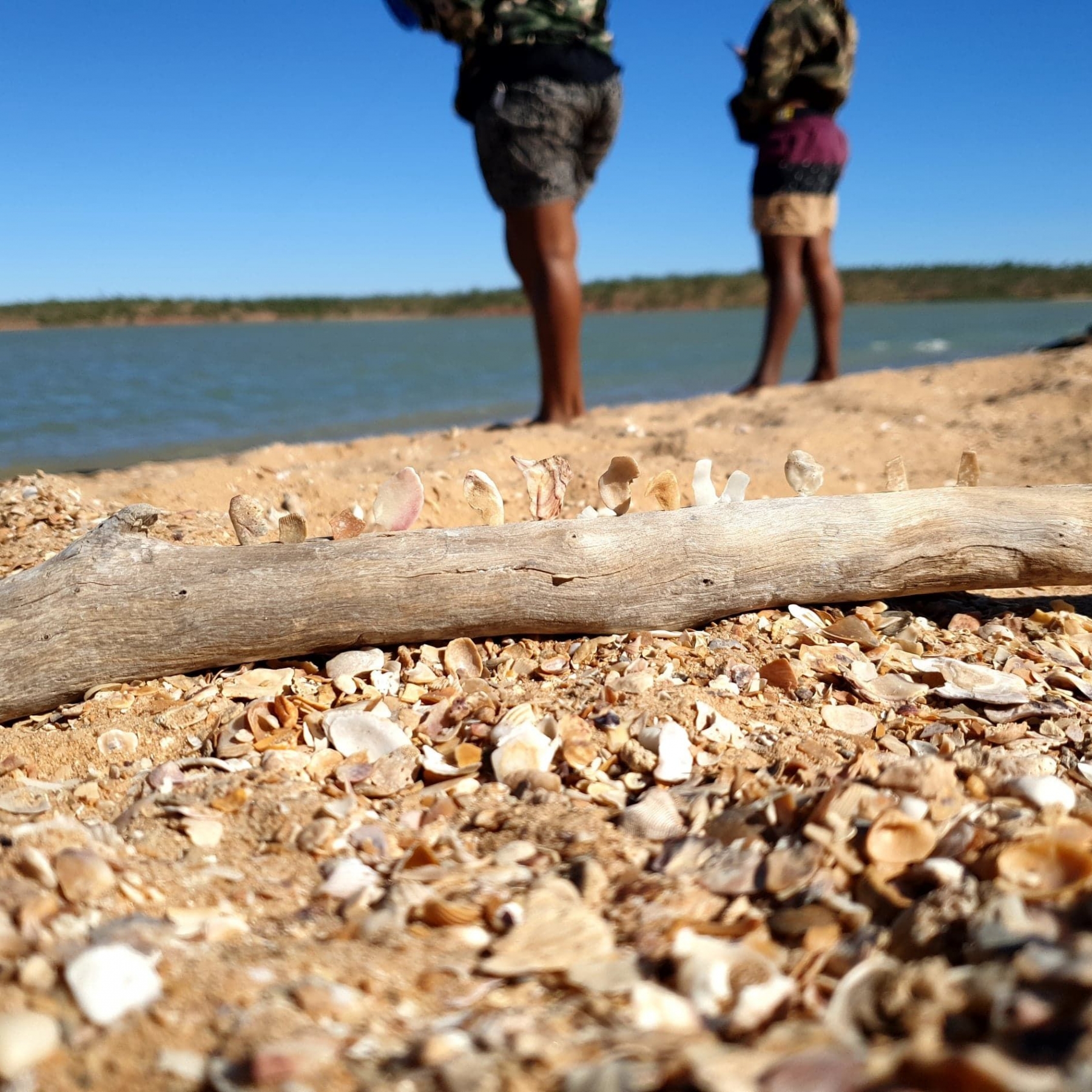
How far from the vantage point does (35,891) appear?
3.78 feet

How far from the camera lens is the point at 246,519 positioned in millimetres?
2127

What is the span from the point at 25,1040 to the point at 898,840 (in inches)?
41.5

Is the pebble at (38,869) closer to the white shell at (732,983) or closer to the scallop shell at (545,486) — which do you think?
the white shell at (732,983)

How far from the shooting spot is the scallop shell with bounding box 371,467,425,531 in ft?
7.08

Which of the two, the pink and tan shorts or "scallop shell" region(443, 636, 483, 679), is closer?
"scallop shell" region(443, 636, 483, 679)

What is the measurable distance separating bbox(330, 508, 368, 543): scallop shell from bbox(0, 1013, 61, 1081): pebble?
4.28 feet

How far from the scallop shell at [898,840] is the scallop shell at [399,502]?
1311mm

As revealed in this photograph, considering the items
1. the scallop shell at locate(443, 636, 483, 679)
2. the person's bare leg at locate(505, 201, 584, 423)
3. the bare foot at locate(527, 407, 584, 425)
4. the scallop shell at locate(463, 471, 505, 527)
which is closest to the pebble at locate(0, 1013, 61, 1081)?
the scallop shell at locate(443, 636, 483, 679)

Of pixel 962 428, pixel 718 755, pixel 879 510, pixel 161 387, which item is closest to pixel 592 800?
pixel 718 755

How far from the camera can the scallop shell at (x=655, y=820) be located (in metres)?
1.32

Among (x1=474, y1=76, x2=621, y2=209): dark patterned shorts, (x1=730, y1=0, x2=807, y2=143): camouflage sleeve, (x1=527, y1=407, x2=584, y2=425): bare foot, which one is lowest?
(x1=527, y1=407, x2=584, y2=425): bare foot

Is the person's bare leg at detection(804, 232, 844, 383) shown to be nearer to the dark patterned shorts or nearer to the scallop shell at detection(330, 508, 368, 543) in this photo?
the dark patterned shorts

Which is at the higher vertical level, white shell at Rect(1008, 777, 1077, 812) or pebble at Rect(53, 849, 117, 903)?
white shell at Rect(1008, 777, 1077, 812)

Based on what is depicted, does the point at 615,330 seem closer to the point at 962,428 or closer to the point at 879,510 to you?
the point at 962,428
